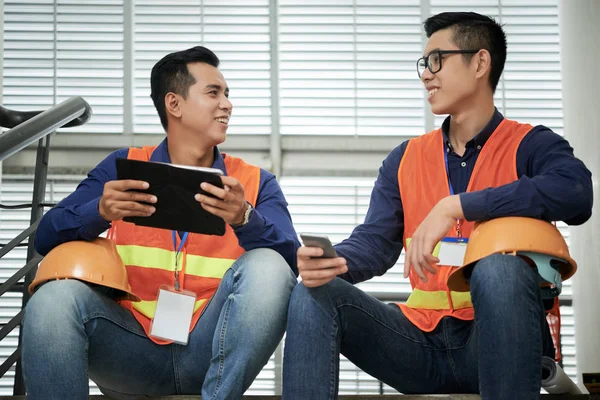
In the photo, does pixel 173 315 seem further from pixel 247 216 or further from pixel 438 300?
pixel 438 300

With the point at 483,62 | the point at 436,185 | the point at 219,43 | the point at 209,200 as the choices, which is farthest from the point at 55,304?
the point at 219,43

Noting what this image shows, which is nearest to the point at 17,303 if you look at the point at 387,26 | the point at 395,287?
the point at 395,287

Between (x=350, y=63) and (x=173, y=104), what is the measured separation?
243cm

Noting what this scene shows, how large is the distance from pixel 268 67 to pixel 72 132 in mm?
1165

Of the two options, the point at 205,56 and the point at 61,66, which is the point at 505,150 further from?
the point at 61,66

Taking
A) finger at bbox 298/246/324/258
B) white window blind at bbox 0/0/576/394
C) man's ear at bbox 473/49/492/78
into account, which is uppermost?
white window blind at bbox 0/0/576/394

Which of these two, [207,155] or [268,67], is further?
[268,67]

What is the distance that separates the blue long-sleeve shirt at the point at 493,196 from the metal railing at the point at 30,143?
0.99 m

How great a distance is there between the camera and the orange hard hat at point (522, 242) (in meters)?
1.95

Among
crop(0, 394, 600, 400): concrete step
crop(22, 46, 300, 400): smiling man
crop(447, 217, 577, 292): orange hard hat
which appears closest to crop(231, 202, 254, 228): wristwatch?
crop(22, 46, 300, 400): smiling man

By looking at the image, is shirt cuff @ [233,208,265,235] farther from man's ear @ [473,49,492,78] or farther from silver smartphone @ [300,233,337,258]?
man's ear @ [473,49,492,78]

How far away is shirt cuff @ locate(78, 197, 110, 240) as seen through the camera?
2296 millimetres

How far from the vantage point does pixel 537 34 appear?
17.0 ft

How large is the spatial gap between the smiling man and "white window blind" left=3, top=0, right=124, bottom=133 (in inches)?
92.0
